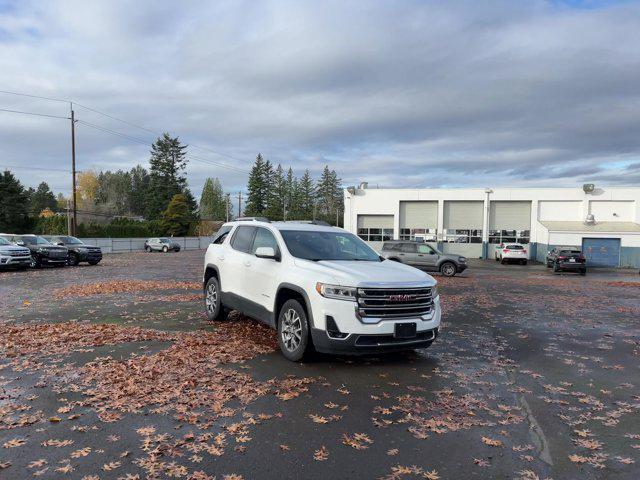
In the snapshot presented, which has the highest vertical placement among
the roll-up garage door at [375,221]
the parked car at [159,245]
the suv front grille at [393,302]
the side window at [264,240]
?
the roll-up garage door at [375,221]

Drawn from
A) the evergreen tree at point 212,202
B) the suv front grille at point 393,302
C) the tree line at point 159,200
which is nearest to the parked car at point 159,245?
the tree line at point 159,200

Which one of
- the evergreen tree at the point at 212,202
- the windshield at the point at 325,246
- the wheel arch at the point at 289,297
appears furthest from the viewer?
the evergreen tree at the point at 212,202

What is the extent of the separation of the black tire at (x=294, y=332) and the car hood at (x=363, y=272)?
60 centimetres

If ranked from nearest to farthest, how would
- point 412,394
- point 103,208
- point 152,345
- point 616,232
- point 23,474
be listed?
point 23,474 → point 412,394 → point 152,345 → point 616,232 → point 103,208

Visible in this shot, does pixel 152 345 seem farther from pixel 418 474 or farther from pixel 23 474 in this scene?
pixel 418 474

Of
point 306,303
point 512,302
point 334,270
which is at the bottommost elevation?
point 512,302

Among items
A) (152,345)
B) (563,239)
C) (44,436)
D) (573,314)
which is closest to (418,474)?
(44,436)

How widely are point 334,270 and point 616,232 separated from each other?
39723 mm

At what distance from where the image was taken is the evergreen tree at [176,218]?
6700 centimetres

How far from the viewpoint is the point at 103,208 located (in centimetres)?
9769

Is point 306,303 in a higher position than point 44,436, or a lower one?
higher

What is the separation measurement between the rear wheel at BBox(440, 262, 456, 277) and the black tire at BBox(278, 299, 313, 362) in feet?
61.1

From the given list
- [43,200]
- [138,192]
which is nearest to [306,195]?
[138,192]

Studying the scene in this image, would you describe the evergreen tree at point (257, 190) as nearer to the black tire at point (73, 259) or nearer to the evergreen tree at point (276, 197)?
the evergreen tree at point (276, 197)
